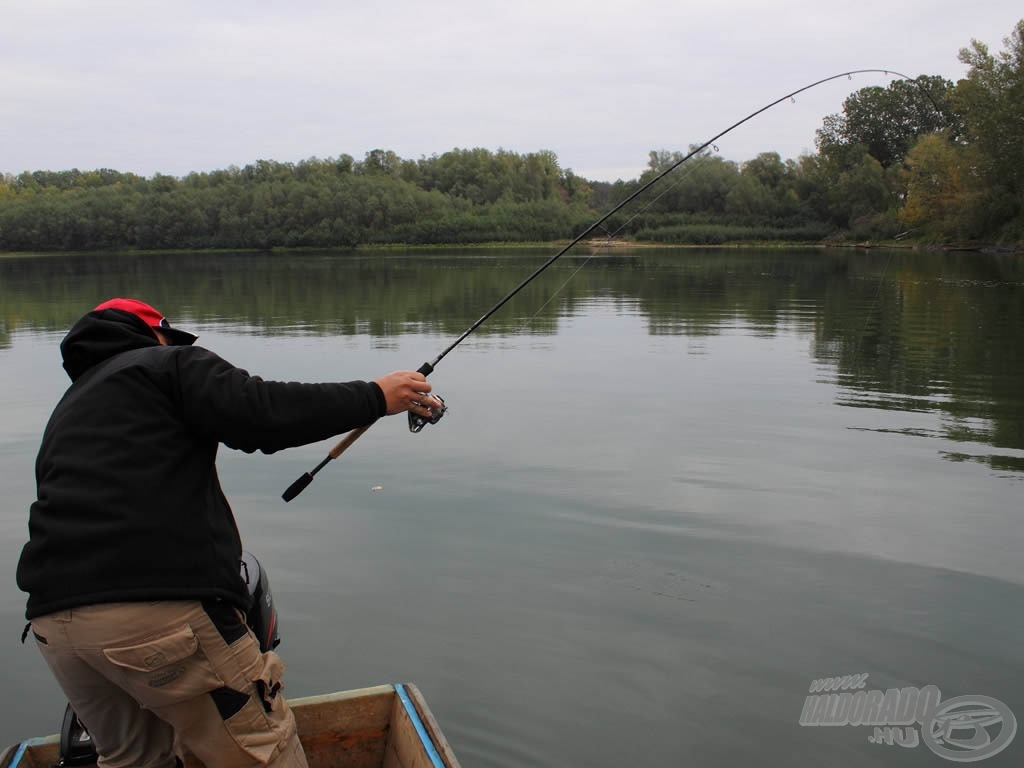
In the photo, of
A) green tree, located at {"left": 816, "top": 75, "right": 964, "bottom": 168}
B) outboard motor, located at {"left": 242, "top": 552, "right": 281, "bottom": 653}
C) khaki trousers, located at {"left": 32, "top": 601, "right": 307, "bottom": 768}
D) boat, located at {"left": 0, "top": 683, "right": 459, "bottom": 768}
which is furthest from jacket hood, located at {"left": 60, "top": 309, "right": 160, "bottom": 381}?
green tree, located at {"left": 816, "top": 75, "right": 964, "bottom": 168}

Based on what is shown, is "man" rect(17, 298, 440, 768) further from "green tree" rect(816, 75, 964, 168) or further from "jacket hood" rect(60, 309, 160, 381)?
"green tree" rect(816, 75, 964, 168)

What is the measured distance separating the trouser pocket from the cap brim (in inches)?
36.8

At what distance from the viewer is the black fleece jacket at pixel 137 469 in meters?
2.36

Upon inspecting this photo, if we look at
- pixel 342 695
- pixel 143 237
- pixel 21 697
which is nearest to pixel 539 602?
pixel 342 695

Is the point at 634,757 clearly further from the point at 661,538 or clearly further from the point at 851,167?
the point at 851,167

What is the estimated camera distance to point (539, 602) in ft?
17.9

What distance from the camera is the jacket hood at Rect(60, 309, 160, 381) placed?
2.53 metres

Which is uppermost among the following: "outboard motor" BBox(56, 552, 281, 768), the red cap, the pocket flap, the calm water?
the red cap

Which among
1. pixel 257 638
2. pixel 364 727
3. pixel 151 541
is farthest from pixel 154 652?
pixel 364 727

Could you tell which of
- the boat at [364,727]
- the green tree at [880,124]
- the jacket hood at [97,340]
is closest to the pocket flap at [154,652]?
the jacket hood at [97,340]

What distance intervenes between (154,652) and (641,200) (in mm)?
73864

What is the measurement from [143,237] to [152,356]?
10916cm

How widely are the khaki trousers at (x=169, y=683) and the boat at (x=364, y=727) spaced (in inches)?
20.8

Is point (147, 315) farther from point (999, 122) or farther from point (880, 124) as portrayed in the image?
point (880, 124)
